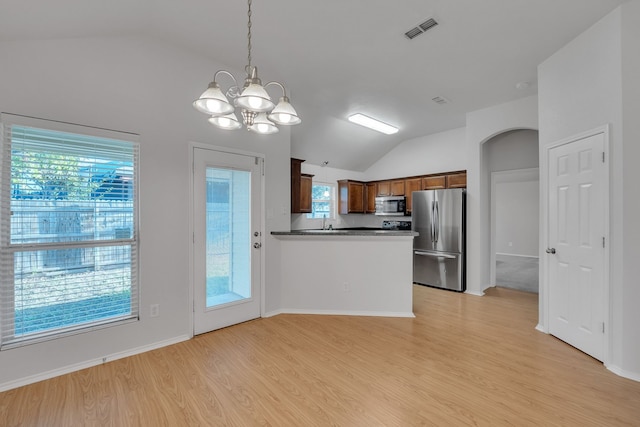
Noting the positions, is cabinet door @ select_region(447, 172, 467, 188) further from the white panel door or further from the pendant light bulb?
the pendant light bulb

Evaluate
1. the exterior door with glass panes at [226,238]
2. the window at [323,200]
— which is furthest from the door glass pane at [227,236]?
the window at [323,200]

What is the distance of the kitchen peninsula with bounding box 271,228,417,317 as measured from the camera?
366 centimetres

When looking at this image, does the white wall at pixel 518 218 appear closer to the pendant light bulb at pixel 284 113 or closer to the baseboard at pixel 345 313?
the baseboard at pixel 345 313

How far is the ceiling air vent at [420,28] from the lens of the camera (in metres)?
2.54

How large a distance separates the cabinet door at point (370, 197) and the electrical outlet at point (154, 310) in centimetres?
524

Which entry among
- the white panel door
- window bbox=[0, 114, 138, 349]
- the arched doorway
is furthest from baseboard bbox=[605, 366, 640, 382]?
window bbox=[0, 114, 138, 349]

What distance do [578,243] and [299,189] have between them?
13.0ft

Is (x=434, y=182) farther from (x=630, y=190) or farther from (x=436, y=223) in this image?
(x=630, y=190)

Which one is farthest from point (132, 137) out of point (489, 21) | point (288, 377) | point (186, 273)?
point (489, 21)

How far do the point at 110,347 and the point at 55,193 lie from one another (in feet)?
4.76

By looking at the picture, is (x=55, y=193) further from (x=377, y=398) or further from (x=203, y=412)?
(x=377, y=398)

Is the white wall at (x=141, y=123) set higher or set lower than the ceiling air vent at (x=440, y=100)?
lower

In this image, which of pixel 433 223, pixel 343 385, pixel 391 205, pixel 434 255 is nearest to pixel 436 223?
pixel 433 223

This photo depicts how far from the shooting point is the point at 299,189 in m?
5.25
